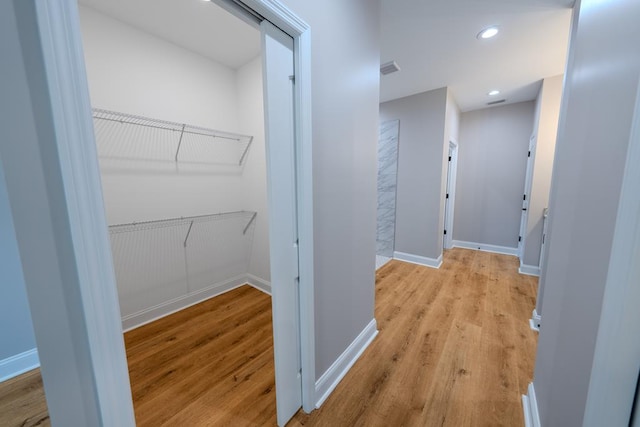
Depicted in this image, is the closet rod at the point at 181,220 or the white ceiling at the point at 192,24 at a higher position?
the white ceiling at the point at 192,24

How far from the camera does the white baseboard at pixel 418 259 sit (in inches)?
146

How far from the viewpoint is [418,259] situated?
3.85 m

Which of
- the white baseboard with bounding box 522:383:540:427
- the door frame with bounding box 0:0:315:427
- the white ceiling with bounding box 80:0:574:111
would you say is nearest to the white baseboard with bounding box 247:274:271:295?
the door frame with bounding box 0:0:315:427

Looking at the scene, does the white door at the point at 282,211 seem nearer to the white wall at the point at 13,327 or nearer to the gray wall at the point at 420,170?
the white wall at the point at 13,327

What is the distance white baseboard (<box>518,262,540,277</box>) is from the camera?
3.33 m

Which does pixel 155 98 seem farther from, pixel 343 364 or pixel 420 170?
pixel 420 170

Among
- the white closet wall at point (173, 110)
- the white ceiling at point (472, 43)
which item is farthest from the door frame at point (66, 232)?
the white ceiling at point (472, 43)

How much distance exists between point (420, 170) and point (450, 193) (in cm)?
118

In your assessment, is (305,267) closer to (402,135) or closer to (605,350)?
(605,350)

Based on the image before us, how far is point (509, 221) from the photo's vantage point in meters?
4.27

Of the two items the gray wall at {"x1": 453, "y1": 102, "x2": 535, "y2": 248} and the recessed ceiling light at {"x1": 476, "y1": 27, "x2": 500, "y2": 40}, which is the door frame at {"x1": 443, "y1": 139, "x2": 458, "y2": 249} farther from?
the recessed ceiling light at {"x1": 476, "y1": 27, "x2": 500, "y2": 40}

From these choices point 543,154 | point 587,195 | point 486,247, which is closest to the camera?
point 587,195

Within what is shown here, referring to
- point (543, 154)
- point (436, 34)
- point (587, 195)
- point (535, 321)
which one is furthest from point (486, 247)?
point (587, 195)

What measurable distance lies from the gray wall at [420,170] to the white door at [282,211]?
303 centimetres
